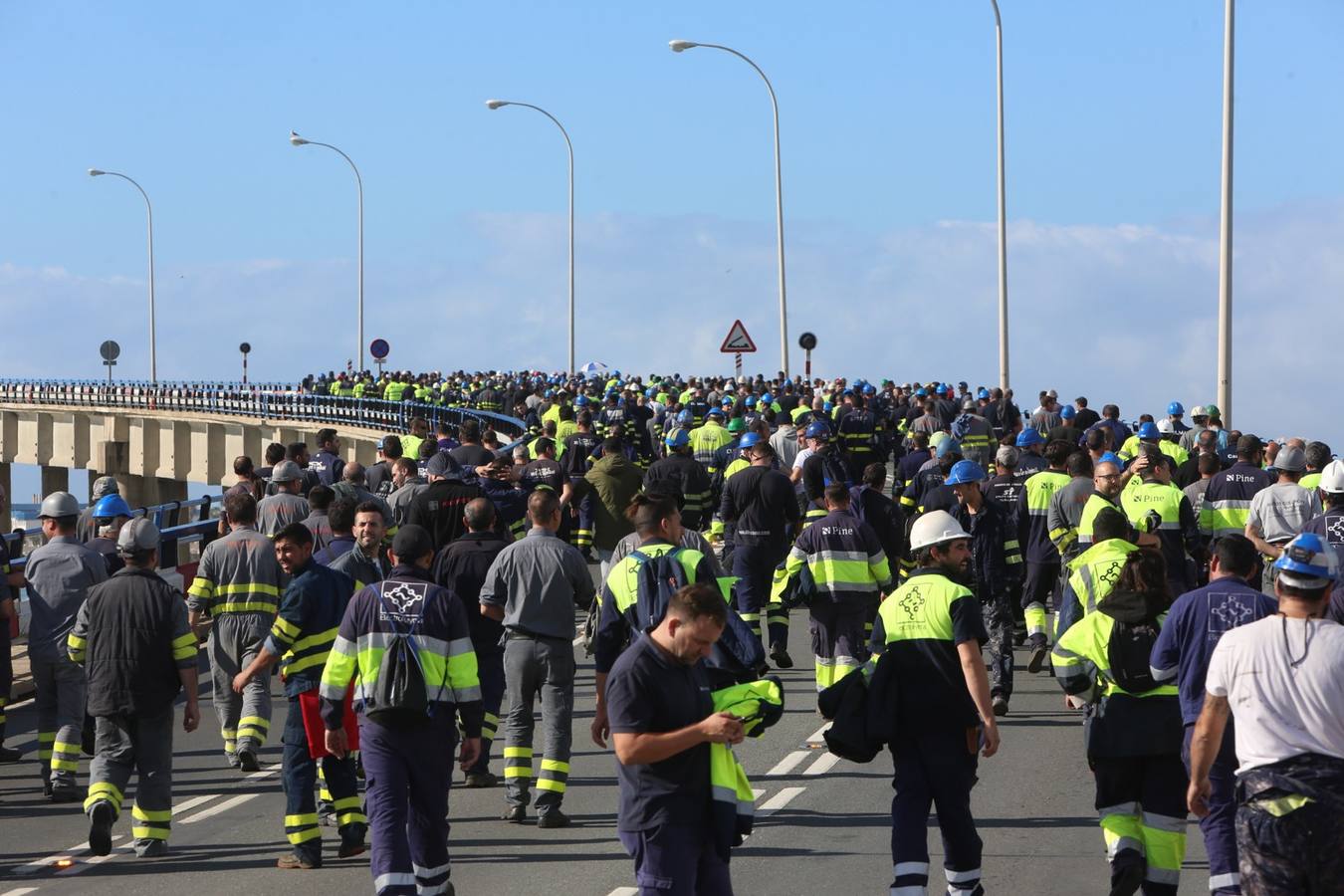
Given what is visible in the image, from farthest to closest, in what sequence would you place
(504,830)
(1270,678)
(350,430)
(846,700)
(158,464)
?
(158,464) → (350,430) → (504,830) → (846,700) → (1270,678)

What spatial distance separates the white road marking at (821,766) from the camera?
484 inches

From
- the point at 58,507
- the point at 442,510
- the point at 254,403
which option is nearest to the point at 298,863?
the point at 58,507

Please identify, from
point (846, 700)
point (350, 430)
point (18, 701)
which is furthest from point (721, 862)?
point (350, 430)

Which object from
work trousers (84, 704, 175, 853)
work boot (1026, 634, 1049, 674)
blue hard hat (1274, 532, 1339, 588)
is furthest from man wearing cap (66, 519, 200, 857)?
work boot (1026, 634, 1049, 674)

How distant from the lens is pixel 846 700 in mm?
8445

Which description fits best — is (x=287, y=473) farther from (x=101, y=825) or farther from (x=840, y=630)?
(x=101, y=825)

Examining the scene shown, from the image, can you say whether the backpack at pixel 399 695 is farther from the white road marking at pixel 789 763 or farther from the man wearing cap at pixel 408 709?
the white road marking at pixel 789 763

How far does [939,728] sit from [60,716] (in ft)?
21.6

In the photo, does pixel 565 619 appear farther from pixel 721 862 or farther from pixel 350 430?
pixel 350 430

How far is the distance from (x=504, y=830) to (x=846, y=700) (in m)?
3.21

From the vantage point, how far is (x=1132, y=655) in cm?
852

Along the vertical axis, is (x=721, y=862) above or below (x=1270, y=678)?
below

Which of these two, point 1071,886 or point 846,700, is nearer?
point 846,700

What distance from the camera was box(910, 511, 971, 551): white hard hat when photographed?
28.4 ft
